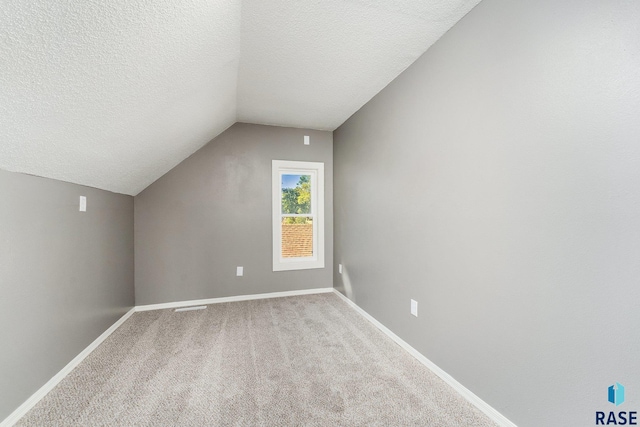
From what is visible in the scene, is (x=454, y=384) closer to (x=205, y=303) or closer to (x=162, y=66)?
(x=162, y=66)

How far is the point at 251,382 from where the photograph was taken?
6.05 ft

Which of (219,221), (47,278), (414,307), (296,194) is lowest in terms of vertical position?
(414,307)

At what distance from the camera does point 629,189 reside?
3.33 feet

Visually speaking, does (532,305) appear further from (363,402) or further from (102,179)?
(102,179)

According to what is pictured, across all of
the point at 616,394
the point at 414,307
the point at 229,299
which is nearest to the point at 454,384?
the point at 414,307

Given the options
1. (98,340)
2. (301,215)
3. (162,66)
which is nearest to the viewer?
(162,66)

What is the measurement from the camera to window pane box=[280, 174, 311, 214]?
385 cm

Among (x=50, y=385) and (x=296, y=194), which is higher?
(x=296, y=194)

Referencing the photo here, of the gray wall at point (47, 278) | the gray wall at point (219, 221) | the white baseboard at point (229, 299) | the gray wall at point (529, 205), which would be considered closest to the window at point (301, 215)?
the gray wall at point (219, 221)

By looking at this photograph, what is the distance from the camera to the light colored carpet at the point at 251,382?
1538 mm

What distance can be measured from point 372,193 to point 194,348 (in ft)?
7.10

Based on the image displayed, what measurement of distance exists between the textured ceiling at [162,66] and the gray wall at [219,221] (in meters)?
0.56

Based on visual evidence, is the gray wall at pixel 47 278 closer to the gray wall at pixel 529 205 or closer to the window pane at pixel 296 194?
the window pane at pixel 296 194

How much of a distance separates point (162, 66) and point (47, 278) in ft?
5.01
